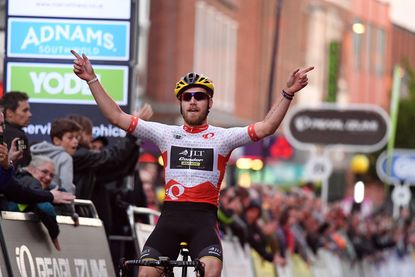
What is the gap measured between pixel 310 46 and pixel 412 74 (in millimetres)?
13805

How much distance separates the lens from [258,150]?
154 feet

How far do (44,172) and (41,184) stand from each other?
5.5 inches

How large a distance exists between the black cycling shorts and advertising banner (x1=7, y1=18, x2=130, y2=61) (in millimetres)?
6312

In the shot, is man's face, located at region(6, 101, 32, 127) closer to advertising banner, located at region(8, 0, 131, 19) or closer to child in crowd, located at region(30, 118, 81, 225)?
child in crowd, located at region(30, 118, 81, 225)

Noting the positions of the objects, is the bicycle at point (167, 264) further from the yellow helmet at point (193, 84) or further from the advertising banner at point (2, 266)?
the yellow helmet at point (193, 84)

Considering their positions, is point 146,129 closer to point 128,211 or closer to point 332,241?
point 128,211

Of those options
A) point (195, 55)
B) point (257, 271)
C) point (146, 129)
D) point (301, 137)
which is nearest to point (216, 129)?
point (146, 129)

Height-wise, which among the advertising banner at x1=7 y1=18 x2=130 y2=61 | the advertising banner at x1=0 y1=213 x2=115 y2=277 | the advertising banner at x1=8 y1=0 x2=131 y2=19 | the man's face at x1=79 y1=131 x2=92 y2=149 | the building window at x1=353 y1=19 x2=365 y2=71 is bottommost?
the advertising banner at x1=0 y1=213 x2=115 y2=277

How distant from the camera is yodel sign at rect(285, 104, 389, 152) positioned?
45.7 meters

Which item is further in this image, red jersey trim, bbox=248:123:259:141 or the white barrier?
the white barrier

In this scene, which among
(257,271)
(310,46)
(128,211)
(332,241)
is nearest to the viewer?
(128,211)

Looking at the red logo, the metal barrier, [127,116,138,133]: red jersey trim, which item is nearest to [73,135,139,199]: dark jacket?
the metal barrier

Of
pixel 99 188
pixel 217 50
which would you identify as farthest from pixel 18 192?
pixel 217 50

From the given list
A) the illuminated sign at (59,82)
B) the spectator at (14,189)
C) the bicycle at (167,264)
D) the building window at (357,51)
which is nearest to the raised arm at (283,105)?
the bicycle at (167,264)
